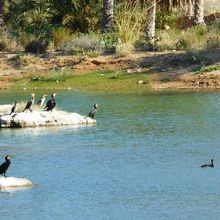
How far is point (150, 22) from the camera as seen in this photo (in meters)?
48.2

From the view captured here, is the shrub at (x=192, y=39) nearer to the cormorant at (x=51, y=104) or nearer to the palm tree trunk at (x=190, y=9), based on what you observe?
the palm tree trunk at (x=190, y=9)

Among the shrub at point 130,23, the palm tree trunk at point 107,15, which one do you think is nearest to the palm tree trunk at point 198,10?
the shrub at point 130,23

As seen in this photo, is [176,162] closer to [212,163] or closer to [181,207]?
[212,163]

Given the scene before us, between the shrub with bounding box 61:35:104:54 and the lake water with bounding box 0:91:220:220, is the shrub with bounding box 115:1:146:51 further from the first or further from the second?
the lake water with bounding box 0:91:220:220

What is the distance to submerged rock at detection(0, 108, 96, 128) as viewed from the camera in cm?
3067

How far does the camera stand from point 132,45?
47094 millimetres

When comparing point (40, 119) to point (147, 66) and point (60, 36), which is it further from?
point (60, 36)

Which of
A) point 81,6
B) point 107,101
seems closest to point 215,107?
point 107,101

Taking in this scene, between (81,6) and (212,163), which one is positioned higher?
(81,6)

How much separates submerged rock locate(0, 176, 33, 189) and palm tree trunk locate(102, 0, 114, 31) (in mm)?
28584

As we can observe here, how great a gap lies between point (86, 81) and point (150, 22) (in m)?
6.19

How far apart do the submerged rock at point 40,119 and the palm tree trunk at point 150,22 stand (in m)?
17.0

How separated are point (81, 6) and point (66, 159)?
27.7m

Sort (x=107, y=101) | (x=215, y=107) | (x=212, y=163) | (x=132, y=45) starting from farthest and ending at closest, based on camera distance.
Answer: (x=132, y=45) → (x=107, y=101) → (x=215, y=107) → (x=212, y=163)
